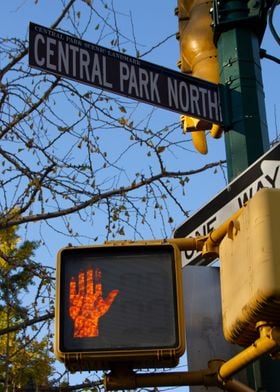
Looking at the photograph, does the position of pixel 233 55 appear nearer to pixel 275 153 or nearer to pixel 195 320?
pixel 275 153

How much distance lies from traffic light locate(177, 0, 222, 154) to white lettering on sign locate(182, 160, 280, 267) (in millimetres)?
939

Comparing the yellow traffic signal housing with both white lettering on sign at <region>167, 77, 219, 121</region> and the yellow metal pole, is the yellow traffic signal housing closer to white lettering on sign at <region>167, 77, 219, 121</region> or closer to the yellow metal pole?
the yellow metal pole

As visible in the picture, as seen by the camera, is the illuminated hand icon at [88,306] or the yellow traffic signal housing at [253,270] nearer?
the yellow traffic signal housing at [253,270]

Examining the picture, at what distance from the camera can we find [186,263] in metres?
3.48

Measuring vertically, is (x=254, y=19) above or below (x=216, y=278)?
above

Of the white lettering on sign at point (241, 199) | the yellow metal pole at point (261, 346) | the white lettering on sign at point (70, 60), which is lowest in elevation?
the yellow metal pole at point (261, 346)

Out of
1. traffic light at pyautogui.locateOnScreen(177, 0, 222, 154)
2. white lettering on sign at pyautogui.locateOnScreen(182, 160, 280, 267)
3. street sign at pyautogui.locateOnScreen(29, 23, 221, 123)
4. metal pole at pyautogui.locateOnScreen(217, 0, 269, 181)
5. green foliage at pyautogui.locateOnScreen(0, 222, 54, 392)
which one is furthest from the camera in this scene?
green foliage at pyautogui.locateOnScreen(0, 222, 54, 392)

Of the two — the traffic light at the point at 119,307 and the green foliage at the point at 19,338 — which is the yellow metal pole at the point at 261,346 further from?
the green foliage at the point at 19,338

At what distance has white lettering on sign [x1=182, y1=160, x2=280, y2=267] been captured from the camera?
10.2 feet

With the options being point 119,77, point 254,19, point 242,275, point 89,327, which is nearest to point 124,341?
point 89,327

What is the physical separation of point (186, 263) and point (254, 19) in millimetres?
1377

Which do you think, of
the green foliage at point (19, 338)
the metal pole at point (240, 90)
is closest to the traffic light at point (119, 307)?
the metal pole at point (240, 90)

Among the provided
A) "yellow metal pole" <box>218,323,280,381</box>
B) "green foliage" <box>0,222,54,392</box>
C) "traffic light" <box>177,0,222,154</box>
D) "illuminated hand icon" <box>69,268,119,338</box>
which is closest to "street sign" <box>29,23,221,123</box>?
"traffic light" <box>177,0,222,154</box>

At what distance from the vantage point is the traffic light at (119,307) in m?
2.58
